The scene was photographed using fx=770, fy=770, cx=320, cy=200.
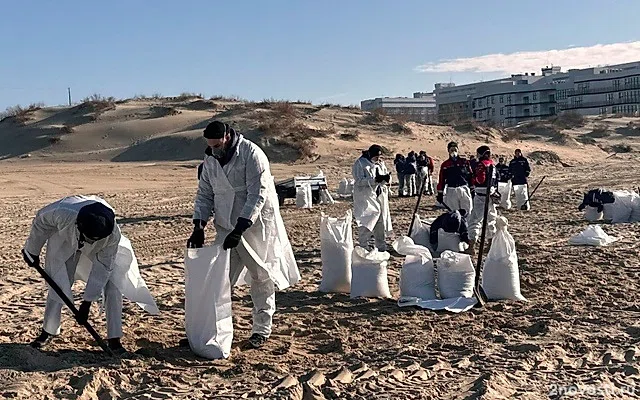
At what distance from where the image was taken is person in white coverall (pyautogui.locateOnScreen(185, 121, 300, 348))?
215 inches

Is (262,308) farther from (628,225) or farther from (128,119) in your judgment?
(128,119)

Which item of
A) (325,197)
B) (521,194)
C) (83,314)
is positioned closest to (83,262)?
(83,314)

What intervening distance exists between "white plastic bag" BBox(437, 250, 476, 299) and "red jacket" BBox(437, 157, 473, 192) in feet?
10.4

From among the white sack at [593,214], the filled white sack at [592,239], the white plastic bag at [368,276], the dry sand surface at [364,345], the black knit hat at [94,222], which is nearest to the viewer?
the dry sand surface at [364,345]

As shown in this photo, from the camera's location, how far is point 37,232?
17.6ft

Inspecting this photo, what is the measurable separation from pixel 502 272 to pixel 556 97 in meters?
89.6

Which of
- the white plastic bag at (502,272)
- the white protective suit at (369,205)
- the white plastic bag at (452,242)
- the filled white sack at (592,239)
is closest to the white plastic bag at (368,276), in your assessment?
the white plastic bag at (502,272)

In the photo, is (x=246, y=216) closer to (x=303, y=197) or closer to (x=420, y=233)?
(x=420, y=233)

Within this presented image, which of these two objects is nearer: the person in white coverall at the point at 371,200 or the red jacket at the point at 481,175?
the person in white coverall at the point at 371,200

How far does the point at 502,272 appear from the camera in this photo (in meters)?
7.09

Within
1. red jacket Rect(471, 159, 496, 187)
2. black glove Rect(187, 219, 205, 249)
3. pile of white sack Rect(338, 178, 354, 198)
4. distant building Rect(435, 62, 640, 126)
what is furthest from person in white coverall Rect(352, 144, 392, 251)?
distant building Rect(435, 62, 640, 126)

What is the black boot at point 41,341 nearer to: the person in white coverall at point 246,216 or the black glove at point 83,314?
the black glove at point 83,314

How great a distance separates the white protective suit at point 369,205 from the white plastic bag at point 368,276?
7.07ft

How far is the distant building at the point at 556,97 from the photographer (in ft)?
290
